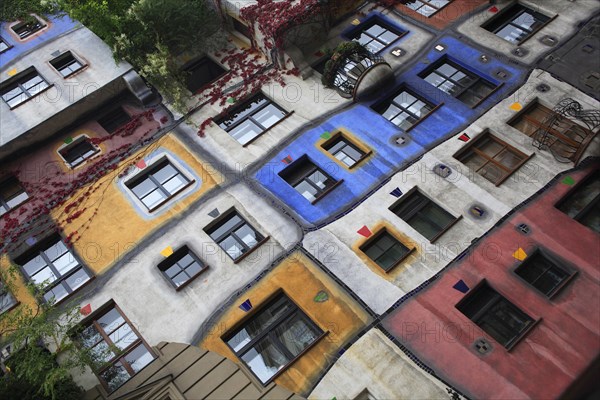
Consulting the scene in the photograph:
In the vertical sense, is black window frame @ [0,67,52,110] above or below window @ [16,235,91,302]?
above

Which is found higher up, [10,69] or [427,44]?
[10,69]

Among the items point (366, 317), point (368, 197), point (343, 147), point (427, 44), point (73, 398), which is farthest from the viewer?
point (427, 44)

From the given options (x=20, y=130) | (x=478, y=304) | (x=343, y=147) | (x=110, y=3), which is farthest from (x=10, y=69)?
(x=478, y=304)

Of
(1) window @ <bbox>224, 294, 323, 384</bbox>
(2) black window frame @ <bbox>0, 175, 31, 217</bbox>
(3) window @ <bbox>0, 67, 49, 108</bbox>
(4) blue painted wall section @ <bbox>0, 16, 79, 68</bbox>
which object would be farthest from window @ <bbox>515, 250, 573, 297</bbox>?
(4) blue painted wall section @ <bbox>0, 16, 79, 68</bbox>

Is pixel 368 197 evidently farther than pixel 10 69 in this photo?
No

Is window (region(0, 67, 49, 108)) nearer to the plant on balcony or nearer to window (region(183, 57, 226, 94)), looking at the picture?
window (region(183, 57, 226, 94))

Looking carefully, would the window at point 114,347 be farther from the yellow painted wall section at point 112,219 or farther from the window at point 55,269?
the yellow painted wall section at point 112,219

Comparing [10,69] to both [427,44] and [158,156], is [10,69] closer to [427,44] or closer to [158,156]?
[158,156]
